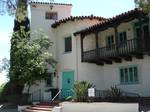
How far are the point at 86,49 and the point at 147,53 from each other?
23.6ft

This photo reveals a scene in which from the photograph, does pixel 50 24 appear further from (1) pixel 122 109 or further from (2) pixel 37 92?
(1) pixel 122 109

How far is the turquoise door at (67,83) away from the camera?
105ft

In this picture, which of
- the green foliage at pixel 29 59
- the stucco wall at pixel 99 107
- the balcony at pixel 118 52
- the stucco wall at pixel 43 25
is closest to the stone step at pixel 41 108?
the stucco wall at pixel 99 107

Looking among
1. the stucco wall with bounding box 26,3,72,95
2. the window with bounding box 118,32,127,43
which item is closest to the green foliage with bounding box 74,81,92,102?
the window with bounding box 118,32,127,43

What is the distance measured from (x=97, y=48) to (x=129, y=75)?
3243mm

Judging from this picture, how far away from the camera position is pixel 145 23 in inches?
1033

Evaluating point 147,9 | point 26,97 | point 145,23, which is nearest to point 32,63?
point 26,97

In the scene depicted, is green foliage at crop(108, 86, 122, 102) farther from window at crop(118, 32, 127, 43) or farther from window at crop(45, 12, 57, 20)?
window at crop(45, 12, 57, 20)

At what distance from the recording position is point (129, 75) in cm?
2798

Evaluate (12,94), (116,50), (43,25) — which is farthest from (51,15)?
(116,50)

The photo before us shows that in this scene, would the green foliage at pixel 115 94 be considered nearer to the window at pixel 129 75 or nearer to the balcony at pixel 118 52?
the window at pixel 129 75

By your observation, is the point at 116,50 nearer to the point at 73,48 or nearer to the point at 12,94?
the point at 73,48

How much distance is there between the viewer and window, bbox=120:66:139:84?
2736 centimetres

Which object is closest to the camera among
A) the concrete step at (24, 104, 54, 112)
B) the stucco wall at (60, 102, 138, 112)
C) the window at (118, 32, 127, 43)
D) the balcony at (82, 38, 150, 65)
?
the stucco wall at (60, 102, 138, 112)
